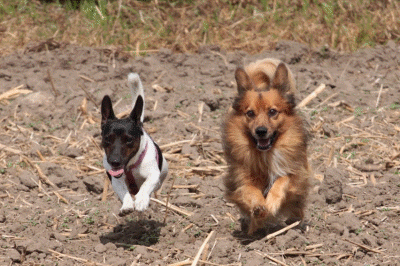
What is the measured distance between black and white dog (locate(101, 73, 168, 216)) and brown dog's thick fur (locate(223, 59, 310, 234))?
0.79 meters

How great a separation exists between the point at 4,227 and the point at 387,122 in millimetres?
5213

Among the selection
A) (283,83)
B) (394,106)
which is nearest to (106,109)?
(283,83)

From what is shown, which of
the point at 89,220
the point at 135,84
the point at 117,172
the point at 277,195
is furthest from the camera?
the point at 135,84

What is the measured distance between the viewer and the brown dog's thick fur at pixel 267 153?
6.41m

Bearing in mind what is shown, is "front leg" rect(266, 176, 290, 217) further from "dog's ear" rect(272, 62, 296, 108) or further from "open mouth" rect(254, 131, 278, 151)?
"dog's ear" rect(272, 62, 296, 108)

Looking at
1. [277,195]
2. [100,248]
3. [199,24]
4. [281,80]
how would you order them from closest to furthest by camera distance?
[100,248] → [277,195] → [281,80] → [199,24]

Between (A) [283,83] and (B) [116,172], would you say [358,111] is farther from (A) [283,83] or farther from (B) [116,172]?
(B) [116,172]

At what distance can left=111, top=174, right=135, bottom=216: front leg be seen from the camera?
5.96 m

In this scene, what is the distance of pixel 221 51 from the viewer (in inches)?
459

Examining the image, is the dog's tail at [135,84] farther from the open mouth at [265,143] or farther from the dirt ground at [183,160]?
the open mouth at [265,143]

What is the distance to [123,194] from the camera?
6191 mm

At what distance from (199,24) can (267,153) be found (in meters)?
6.48

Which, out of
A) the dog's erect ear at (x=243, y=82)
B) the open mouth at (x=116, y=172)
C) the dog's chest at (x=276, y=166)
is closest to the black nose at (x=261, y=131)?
the dog's chest at (x=276, y=166)

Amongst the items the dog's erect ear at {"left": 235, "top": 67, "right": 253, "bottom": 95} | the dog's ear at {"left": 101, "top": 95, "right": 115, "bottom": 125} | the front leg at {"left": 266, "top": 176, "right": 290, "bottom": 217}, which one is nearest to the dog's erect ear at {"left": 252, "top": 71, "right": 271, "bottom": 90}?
the dog's erect ear at {"left": 235, "top": 67, "right": 253, "bottom": 95}
